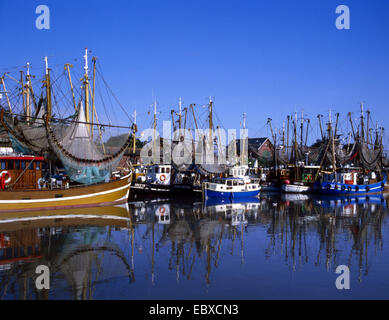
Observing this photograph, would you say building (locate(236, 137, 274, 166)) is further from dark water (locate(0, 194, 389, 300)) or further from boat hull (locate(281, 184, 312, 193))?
dark water (locate(0, 194, 389, 300))

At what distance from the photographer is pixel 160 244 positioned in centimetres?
1872

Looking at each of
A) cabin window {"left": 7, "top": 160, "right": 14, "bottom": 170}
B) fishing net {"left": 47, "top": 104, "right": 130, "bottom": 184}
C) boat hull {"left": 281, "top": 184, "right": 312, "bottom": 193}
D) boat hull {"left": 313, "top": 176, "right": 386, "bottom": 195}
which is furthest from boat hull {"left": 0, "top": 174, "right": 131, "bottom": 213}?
boat hull {"left": 313, "top": 176, "right": 386, "bottom": 195}

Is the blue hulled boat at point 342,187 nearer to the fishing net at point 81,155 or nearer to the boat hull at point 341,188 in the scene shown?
the boat hull at point 341,188

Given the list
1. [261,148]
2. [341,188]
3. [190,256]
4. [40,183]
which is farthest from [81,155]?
[261,148]

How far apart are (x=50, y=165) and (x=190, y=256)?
19.8 meters

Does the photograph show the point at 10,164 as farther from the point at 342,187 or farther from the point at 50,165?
the point at 342,187

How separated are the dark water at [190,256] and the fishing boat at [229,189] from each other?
590 inches

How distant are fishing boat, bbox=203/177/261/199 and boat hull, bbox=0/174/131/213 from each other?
34.5 feet

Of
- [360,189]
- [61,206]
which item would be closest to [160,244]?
[61,206]

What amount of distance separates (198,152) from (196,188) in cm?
740

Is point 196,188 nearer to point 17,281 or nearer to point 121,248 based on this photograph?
point 121,248

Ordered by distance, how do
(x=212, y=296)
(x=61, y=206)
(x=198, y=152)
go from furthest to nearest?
(x=198, y=152) → (x=61, y=206) → (x=212, y=296)

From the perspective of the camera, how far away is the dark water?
12.0 metres

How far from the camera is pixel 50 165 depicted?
105 ft
